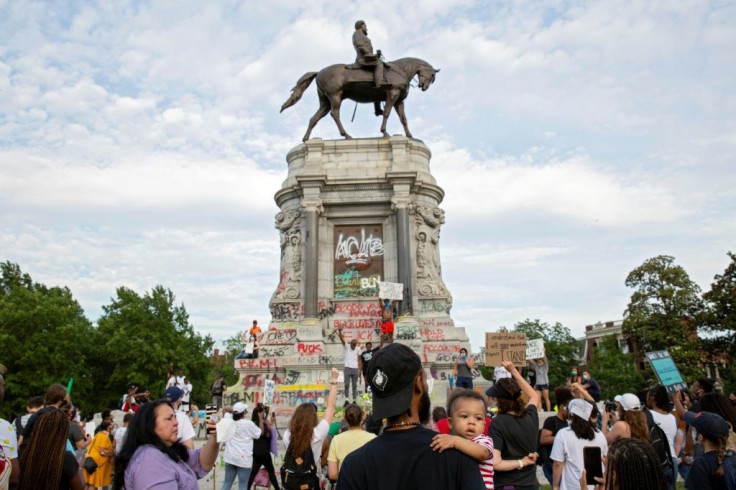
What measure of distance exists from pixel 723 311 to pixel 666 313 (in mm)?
6559

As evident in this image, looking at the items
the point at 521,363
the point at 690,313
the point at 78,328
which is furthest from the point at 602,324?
the point at 521,363

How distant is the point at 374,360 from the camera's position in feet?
10.9

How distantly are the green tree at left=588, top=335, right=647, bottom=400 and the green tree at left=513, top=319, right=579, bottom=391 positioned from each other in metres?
6.94

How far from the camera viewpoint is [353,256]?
85.6ft

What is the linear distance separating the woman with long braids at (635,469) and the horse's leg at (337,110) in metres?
24.8

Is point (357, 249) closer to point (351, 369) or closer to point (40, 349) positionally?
point (351, 369)

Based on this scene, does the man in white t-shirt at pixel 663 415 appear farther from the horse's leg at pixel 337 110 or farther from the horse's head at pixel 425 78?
the horse's head at pixel 425 78

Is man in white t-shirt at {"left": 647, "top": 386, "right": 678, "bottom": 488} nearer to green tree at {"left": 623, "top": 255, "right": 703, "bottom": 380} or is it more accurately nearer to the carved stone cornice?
the carved stone cornice

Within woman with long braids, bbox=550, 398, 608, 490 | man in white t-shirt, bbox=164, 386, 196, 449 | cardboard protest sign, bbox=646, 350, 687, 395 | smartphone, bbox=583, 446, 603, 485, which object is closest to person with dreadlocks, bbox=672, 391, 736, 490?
smartphone, bbox=583, 446, 603, 485

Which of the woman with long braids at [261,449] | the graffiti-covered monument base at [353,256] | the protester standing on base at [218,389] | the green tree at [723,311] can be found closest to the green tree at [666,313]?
the green tree at [723,311]

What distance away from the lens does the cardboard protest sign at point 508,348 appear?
12836 mm

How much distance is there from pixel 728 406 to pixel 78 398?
149 ft

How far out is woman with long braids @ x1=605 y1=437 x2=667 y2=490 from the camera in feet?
12.4

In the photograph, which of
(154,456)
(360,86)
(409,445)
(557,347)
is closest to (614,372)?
(557,347)
